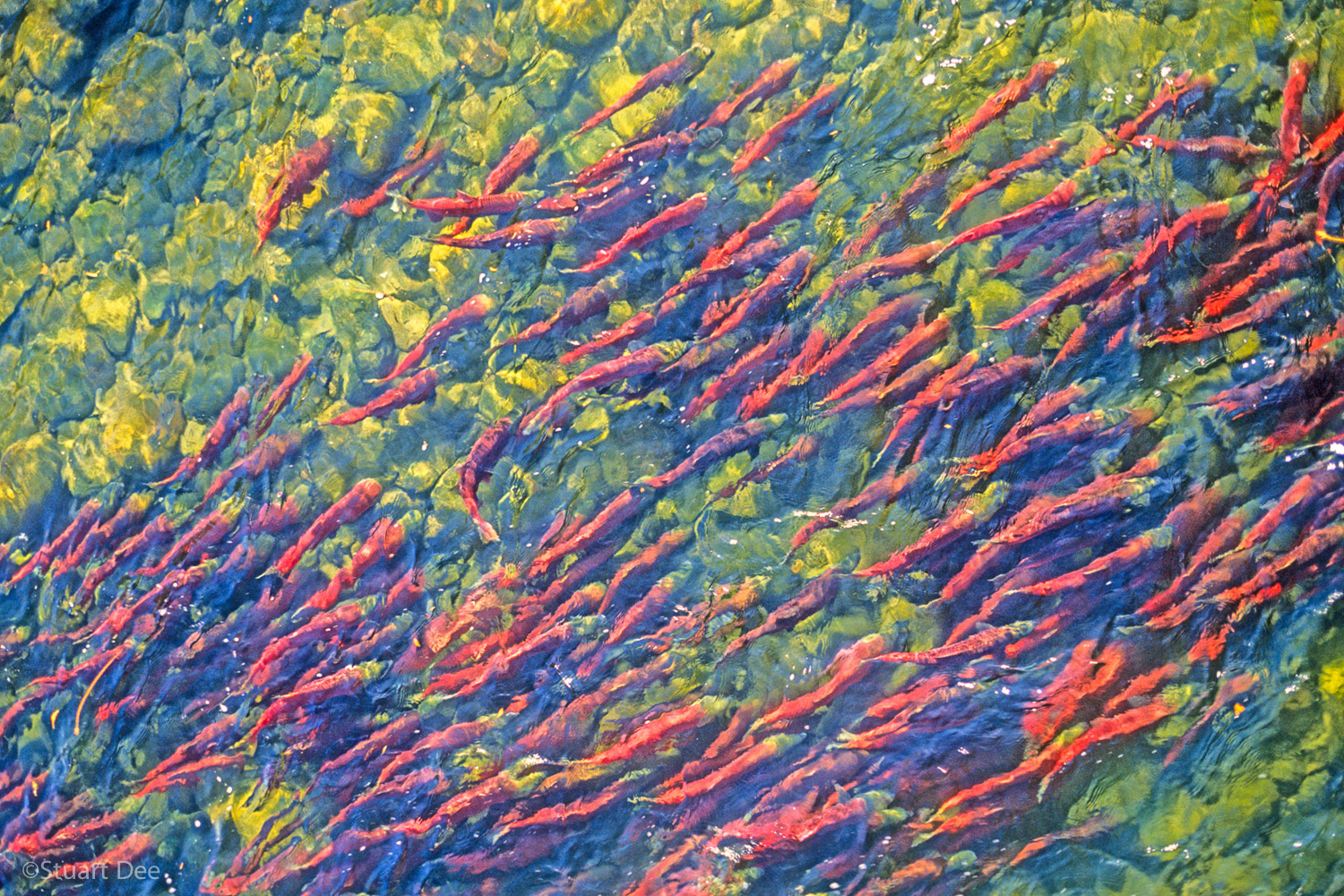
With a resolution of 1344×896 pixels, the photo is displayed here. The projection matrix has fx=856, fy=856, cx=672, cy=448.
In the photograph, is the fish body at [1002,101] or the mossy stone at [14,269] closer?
the fish body at [1002,101]

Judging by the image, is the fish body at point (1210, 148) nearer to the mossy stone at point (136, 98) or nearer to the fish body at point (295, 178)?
the fish body at point (295, 178)

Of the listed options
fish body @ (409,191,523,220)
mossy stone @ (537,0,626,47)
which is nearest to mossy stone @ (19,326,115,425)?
fish body @ (409,191,523,220)

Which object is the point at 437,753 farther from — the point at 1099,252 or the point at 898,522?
the point at 1099,252

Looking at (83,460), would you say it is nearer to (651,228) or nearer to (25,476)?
(25,476)

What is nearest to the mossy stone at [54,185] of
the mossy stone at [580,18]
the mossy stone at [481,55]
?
the mossy stone at [481,55]

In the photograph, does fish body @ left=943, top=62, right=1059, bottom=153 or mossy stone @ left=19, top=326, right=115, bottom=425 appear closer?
fish body @ left=943, top=62, right=1059, bottom=153

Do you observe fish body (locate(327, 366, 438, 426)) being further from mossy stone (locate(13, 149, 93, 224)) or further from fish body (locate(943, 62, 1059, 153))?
fish body (locate(943, 62, 1059, 153))

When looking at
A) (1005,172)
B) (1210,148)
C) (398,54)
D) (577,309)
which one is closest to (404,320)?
(577,309)
